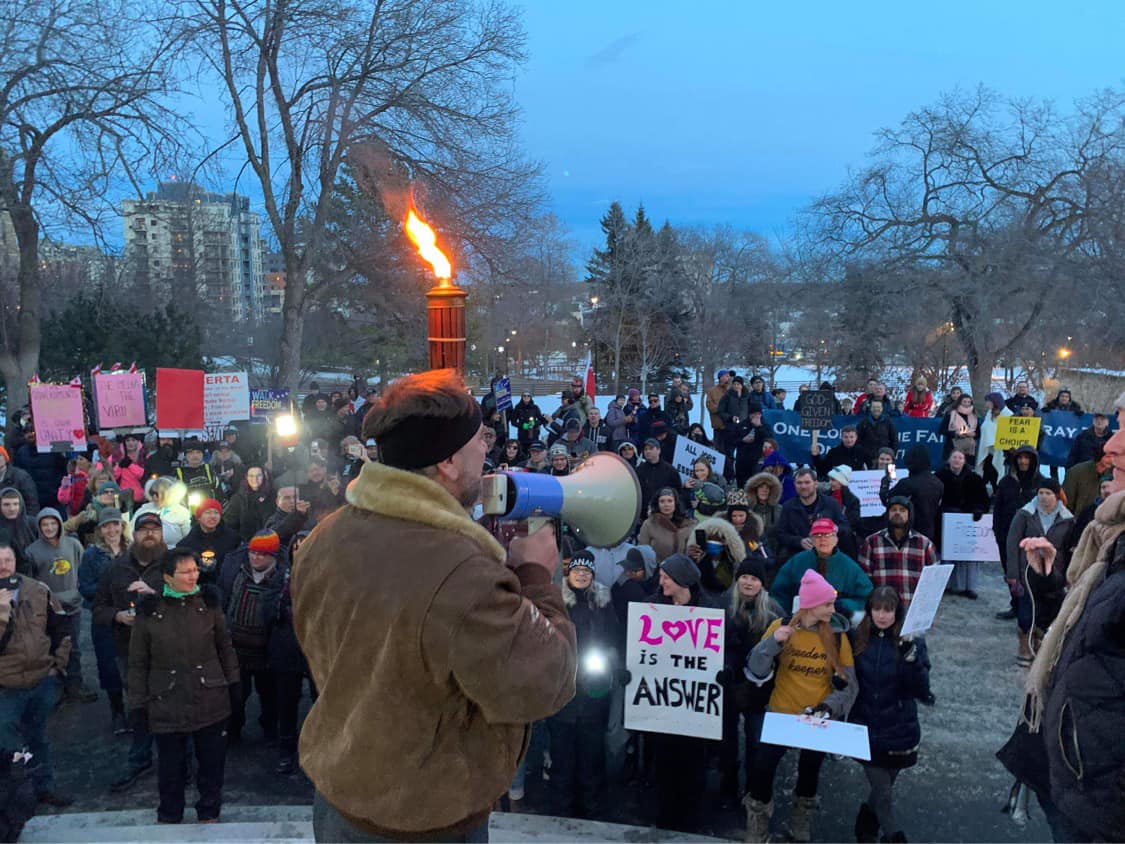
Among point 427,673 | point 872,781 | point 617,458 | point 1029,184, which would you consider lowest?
point 872,781

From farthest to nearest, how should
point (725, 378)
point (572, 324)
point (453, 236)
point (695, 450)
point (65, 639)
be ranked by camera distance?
point (572, 324)
point (453, 236)
point (725, 378)
point (695, 450)
point (65, 639)

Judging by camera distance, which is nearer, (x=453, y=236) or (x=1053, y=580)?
(x=1053, y=580)

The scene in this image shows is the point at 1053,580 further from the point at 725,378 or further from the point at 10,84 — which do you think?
the point at 10,84

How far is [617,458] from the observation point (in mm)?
2436

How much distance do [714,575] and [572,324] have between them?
54937mm

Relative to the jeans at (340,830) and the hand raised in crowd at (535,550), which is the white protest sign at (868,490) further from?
the jeans at (340,830)

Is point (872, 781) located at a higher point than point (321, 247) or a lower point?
lower

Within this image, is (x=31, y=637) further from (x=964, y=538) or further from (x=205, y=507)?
(x=964, y=538)

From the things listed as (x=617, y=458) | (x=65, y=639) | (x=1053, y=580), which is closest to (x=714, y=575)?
(x=1053, y=580)

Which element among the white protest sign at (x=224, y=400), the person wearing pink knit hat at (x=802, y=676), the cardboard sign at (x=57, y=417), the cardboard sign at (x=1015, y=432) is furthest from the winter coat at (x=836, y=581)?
the cardboard sign at (x=57, y=417)

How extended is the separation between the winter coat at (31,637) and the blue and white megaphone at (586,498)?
4.04 metres

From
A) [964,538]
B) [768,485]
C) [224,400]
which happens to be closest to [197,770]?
[768,485]

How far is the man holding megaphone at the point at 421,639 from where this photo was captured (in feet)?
5.28

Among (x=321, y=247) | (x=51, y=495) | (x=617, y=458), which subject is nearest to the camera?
(x=617, y=458)
